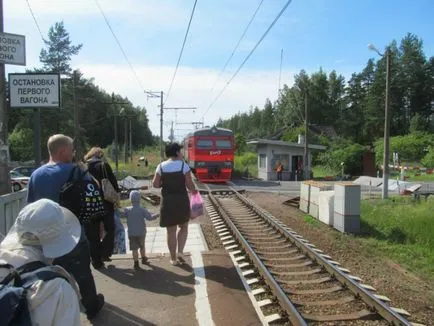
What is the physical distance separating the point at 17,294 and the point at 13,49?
16.9 feet

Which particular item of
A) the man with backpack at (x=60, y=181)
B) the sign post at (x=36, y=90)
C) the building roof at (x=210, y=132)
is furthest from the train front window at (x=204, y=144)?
the man with backpack at (x=60, y=181)

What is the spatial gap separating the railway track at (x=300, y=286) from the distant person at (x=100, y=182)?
1.80 meters

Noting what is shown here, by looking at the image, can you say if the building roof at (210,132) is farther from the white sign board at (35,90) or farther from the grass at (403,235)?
the white sign board at (35,90)

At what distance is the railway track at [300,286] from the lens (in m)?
5.21

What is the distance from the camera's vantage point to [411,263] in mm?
8969

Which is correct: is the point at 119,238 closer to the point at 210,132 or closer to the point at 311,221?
the point at 311,221

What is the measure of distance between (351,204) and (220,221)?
10.8 ft

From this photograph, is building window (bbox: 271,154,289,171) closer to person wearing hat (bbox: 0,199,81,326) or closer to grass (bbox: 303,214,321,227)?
grass (bbox: 303,214,321,227)

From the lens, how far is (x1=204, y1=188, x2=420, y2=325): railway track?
5.21m

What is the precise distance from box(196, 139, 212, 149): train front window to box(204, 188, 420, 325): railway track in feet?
58.1

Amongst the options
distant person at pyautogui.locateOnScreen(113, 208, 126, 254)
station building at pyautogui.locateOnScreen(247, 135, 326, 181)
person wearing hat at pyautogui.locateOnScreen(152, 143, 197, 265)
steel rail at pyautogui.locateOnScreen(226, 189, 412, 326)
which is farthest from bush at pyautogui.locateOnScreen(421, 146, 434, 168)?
distant person at pyautogui.locateOnScreen(113, 208, 126, 254)

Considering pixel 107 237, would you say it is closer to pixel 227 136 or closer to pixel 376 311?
pixel 376 311

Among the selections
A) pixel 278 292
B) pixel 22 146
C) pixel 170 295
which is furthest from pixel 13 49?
pixel 22 146

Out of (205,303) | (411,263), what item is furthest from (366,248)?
(205,303)
